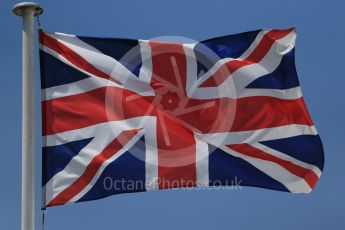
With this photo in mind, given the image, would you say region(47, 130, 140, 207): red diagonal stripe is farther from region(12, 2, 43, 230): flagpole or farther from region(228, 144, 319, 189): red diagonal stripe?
region(228, 144, 319, 189): red diagonal stripe

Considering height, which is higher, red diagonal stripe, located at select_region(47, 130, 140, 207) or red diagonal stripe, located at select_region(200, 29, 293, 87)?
red diagonal stripe, located at select_region(200, 29, 293, 87)

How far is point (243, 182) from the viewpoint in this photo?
11.8m

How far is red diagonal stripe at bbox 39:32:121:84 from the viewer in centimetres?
1149

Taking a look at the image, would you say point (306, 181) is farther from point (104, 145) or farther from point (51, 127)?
point (51, 127)

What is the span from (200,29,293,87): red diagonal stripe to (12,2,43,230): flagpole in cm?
347

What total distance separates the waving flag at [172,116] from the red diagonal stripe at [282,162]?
2 cm

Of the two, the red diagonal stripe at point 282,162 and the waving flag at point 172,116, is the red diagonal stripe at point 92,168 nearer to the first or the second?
the waving flag at point 172,116

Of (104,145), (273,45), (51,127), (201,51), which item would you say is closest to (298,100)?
(273,45)

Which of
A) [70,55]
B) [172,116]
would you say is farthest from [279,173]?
[70,55]

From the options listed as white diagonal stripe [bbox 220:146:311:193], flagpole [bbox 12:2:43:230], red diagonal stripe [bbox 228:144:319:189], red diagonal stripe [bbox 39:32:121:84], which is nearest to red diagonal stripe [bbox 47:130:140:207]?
flagpole [bbox 12:2:43:230]

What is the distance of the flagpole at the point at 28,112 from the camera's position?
32.0ft

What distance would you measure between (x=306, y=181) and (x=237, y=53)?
8.80 feet

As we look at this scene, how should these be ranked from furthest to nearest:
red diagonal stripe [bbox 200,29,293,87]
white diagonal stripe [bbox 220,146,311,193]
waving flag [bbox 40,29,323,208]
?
red diagonal stripe [bbox 200,29,293,87]
white diagonal stripe [bbox 220,146,311,193]
waving flag [bbox 40,29,323,208]

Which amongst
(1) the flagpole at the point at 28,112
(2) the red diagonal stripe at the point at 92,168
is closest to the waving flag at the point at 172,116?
(2) the red diagonal stripe at the point at 92,168
